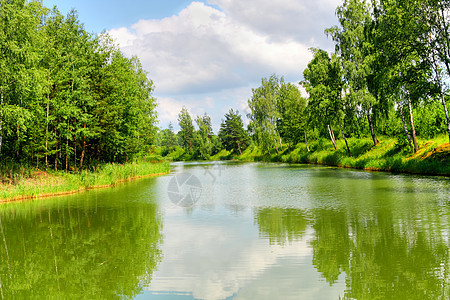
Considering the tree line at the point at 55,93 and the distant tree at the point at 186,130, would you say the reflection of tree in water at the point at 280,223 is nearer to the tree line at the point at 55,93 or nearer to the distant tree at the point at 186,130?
the tree line at the point at 55,93

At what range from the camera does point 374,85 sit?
36.6m

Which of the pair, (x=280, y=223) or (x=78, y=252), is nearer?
(x=78, y=252)

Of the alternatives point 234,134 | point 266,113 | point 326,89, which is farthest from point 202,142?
point 326,89

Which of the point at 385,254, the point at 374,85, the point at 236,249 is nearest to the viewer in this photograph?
the point at 385,254

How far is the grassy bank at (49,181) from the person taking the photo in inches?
971

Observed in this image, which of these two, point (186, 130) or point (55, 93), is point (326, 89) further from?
point (186, 130)

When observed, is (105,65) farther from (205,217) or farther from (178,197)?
(205,217)

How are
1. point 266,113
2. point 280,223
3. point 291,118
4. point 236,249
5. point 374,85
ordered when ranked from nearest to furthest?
point 236,249, point 280,223, point 374,85, point 291,118, point 266,113

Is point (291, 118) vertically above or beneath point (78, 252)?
above

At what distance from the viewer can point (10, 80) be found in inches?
947

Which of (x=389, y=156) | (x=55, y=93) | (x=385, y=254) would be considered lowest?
(x=385, y=254)

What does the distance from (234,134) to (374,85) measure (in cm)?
8582

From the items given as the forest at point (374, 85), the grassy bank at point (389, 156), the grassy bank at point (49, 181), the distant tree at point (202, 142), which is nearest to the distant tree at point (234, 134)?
the distant tree at point (202, 142)

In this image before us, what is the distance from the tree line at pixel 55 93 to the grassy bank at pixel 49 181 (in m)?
1.68
